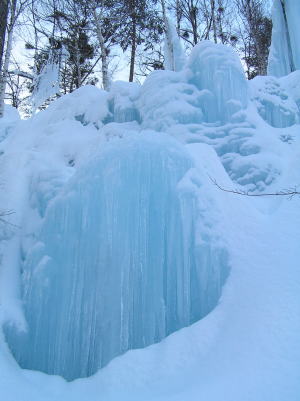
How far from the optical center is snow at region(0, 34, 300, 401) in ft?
8.27

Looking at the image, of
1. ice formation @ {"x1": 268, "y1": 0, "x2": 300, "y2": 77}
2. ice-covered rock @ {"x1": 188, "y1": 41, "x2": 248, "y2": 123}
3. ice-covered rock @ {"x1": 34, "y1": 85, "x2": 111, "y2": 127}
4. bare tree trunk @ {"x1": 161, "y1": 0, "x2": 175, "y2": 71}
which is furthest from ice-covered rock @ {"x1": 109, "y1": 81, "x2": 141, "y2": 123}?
ice formation @ {"x1": 268, "y1": 0, "x2": 300, "y2": 77}

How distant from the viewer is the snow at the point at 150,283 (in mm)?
2521

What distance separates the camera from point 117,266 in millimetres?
3240

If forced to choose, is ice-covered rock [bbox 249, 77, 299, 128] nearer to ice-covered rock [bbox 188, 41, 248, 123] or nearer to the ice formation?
ice-covered rock [bbox 188, 41, 248, 123]

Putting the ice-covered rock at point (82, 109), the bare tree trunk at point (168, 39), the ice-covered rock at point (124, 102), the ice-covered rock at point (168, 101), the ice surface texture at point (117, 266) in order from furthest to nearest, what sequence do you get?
1. the bare tree trunk at point (168, 39)
2. the ice-covered rock at point (82, 109)
3. the ice-covered rock at point (124, 102)
4. the ice-covered rock at point (168, 101)
5. the ice surface texture at point (117, 266)

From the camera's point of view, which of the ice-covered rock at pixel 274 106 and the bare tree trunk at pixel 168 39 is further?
the bare tree trunk at pixel 168 39

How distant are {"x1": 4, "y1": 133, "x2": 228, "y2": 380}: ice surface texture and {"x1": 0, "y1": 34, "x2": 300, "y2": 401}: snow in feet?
0.04

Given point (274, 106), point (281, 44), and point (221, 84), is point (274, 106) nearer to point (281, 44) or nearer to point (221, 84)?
point (221, 84)

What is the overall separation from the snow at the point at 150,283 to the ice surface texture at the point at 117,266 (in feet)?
0.04

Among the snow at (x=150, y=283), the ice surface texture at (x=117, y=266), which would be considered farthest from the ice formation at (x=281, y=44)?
the ice surface texture at (x=117, y=266)

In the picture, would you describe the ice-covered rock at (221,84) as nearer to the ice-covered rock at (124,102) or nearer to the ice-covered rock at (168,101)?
the ice-covered rock at (168,101)

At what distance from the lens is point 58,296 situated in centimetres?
340

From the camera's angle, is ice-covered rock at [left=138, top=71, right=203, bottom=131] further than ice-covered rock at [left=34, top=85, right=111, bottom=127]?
No

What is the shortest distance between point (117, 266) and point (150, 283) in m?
0.36
